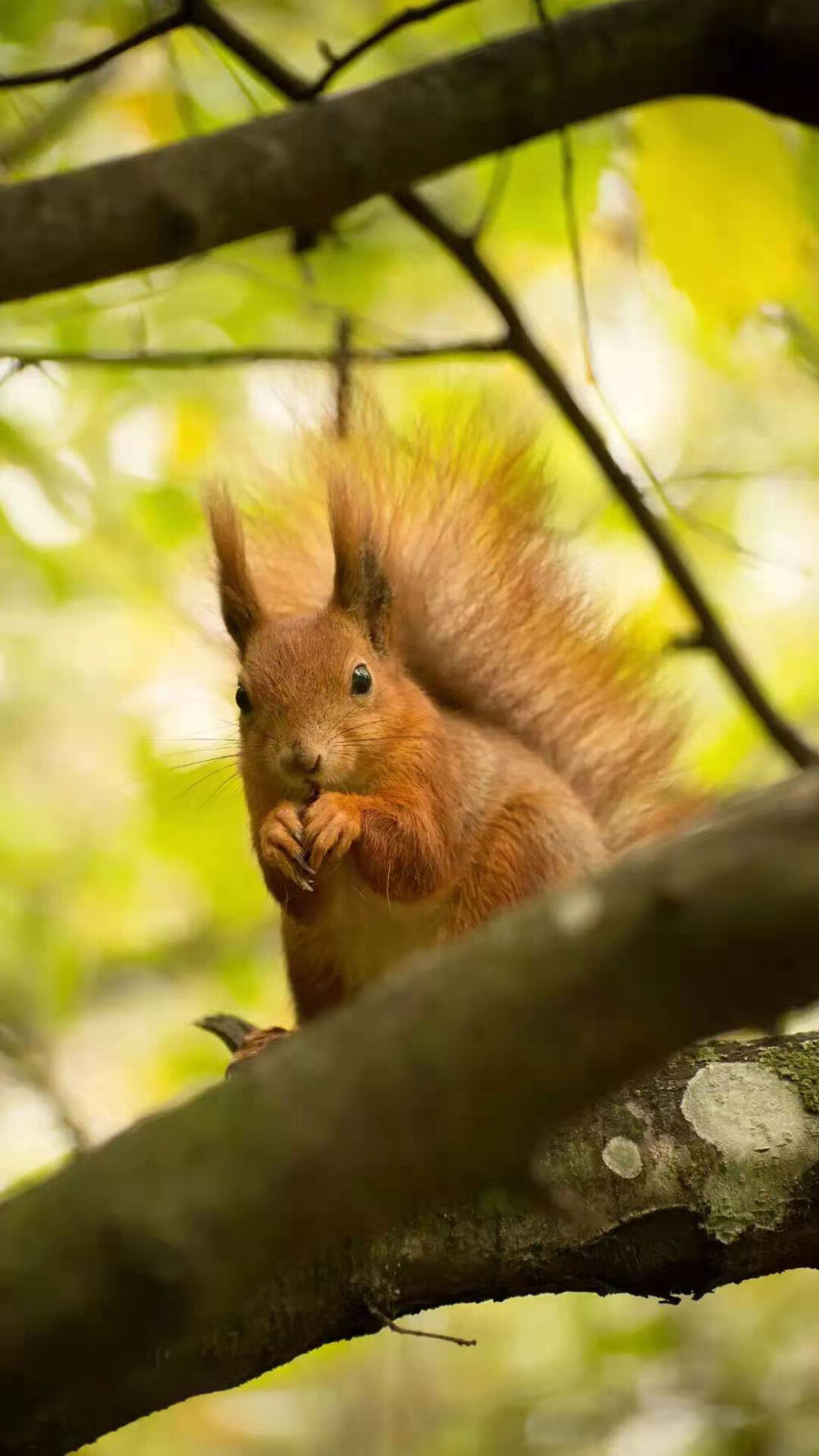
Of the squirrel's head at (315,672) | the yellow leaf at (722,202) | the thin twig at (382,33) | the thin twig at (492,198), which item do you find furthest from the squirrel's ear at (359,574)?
the thin twig at (382,33)

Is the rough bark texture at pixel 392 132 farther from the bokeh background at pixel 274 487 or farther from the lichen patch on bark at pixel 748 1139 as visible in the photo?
the lichen patch on bark at pixel 748 1139

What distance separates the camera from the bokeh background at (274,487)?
99.5 inches

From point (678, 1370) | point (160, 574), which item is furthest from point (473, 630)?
point (678, 1370)

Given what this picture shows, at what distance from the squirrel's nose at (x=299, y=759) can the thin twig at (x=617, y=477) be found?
0.69 m

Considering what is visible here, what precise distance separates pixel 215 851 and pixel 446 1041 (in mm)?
2762

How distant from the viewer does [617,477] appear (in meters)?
2.48

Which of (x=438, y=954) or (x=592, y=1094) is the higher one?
(x=438, y=954)

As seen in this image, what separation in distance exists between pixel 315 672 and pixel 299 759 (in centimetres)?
19

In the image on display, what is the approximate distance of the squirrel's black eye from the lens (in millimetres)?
2402

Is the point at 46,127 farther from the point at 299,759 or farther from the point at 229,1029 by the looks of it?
the point at 229,1029

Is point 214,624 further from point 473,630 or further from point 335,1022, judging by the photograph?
point 335,1022

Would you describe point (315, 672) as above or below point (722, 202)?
below

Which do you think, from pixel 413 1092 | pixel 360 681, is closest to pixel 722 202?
pixel 360 681

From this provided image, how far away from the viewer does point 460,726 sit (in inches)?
105
